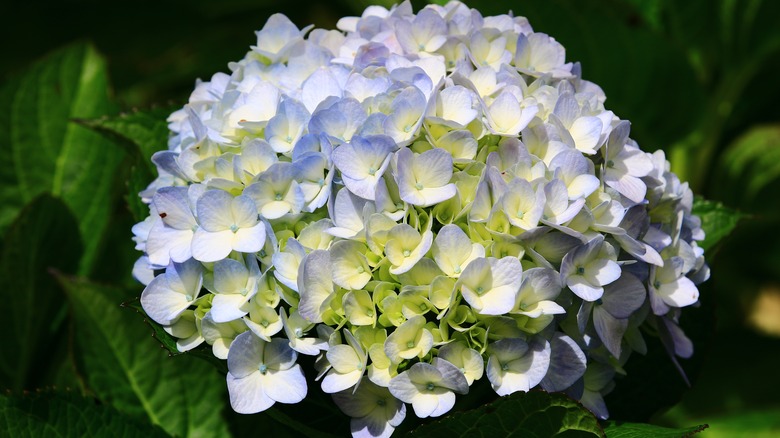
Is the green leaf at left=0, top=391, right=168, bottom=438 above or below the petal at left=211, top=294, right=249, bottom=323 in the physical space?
below

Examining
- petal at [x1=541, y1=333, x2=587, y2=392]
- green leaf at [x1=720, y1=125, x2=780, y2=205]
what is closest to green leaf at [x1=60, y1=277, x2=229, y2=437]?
petal at [x1=541, y1=333, x2=587, y2=392]

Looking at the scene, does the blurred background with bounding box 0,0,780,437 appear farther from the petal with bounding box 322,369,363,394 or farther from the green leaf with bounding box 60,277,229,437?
the petal with bounding box 322,369,363,394

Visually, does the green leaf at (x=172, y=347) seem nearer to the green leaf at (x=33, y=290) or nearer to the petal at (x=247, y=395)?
the petal at (x=247, y=395)

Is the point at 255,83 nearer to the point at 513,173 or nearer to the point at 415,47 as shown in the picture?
the point at 415,47

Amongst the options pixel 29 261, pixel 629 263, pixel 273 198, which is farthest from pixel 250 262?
pixel 29 261

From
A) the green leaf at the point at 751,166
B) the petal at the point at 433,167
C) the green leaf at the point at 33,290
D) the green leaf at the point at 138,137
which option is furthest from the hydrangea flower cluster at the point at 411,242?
the green leaf at the point at 751,166

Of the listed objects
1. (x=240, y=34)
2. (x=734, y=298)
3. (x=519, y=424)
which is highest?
(x=519, y=424)

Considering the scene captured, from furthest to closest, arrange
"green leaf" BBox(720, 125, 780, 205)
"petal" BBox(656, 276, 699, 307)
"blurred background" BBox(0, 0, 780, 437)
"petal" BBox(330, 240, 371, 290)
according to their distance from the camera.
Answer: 1. "green leaf" BBox(720, 125, 780, 205)
2. "blurred background" BBox(0, 0, 780, 437)
3. "petal" BBox(656, 276, 699, 307)
4. "petal" BBox(330, 240, 371, 290)

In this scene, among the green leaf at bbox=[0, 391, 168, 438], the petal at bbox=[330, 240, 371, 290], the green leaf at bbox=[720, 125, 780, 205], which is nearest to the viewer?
the petal at bbox=[330, 240, 371, 290]
